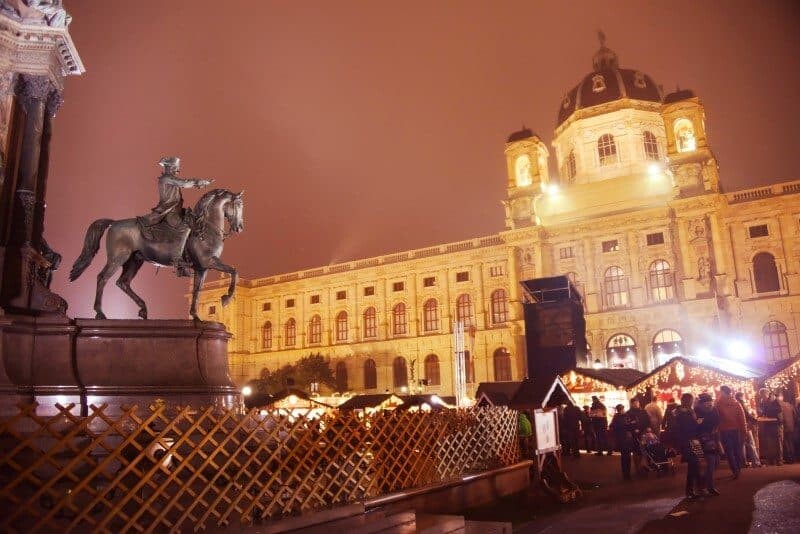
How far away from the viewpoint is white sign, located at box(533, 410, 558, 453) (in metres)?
9.00

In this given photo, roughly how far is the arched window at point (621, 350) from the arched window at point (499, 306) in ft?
29.1

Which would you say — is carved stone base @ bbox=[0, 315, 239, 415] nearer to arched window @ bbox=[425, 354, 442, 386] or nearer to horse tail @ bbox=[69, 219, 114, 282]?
horse tail @ bbox=[69, 219, 114, 282]

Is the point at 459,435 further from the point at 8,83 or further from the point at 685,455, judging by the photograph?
the point at 8,83

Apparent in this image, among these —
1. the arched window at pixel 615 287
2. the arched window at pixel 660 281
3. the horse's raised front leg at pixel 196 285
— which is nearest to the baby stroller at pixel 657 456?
the horse's raised front leg at pixel 196 285

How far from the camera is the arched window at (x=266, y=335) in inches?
2152

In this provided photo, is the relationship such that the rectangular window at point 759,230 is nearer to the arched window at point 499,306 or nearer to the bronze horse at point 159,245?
the arched window at point 499,306

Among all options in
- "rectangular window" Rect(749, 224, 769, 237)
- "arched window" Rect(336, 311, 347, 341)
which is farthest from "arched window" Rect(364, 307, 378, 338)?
"rectangular window" Rect(749, 224, 769, 237)

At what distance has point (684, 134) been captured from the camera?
125 feet

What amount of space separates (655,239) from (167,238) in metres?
34.0

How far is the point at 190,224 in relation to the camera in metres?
9.09

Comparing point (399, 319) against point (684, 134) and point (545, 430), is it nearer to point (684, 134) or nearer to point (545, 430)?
point (684, 134)

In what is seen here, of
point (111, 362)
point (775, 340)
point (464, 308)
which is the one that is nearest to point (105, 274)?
point (111, 362)

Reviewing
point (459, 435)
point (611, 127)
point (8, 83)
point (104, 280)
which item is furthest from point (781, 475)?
point (611, 127)

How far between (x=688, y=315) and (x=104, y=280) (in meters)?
33.3
